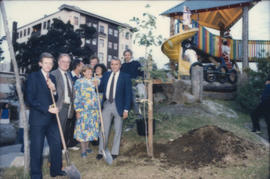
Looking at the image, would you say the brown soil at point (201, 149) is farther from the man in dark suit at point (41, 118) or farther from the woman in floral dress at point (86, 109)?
the man in dark suit at point (41, 118)

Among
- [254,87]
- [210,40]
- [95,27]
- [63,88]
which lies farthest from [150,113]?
[95,27]

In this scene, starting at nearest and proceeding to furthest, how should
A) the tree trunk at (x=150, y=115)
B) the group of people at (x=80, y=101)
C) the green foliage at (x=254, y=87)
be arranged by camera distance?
the group of people at (x=80, y=101) → the tree trunk at (x=150, y=115) → the green foliage at (x=254, y=87)

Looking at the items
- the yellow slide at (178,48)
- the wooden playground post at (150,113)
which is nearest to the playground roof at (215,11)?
the yellow slide at (178,48)

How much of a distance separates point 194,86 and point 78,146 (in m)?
5.42

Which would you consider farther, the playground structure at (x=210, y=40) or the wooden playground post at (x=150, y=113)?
the playground structure at (x=210, y=40)

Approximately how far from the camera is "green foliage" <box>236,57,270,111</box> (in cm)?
891

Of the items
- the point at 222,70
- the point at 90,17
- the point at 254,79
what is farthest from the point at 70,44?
the point at 90,17

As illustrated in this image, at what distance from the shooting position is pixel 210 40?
11172 millimetres

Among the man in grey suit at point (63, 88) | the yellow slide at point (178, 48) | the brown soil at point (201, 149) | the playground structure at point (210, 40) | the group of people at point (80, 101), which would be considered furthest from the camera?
the playground structure at point (210, 40)

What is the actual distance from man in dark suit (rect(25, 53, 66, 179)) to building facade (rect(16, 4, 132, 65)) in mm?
31877

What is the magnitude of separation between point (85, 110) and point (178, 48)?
711 centimetres

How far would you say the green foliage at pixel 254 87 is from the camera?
29.2ft

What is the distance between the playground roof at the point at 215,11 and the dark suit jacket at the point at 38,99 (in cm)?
927

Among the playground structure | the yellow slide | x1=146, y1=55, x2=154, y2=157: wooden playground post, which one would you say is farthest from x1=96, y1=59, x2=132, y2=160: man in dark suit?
the yellow slide
